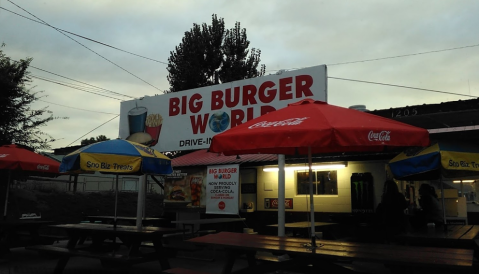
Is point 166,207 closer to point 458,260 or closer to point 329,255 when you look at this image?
point 329,255

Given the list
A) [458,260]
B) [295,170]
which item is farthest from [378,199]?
[458,260]

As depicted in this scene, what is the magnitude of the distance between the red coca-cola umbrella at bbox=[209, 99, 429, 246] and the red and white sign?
5.79 meters

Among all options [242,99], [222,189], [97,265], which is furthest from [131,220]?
[242,99]

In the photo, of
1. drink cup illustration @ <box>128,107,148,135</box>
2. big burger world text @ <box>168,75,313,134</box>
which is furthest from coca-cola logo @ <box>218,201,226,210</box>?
drink cup illustration @ <box>128,107,148,135</box>

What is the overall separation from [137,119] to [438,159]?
918cm

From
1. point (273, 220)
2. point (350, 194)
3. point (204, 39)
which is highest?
point (204, 39)

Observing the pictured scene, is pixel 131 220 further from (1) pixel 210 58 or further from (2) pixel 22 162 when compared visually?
(1) pixel 210 58

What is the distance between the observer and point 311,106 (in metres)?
4.90

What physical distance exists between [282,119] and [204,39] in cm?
1938

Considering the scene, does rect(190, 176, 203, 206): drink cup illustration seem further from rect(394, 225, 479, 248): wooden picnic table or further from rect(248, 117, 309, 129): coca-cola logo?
rect(248, 117, 309, 129): coca-cola logo

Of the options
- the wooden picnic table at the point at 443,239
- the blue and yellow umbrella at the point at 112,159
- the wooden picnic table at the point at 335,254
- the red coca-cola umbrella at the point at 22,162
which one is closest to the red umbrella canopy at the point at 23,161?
the red coca-cola umbrella at the point at 22,162

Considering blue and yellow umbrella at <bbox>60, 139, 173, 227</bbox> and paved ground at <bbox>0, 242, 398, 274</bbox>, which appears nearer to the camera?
blue and yellow umbrella at <bbox>60, 139, 173, 227</bbox>

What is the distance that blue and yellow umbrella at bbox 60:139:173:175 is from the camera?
6.79 meters

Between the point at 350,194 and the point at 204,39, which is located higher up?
the point at 204,39
